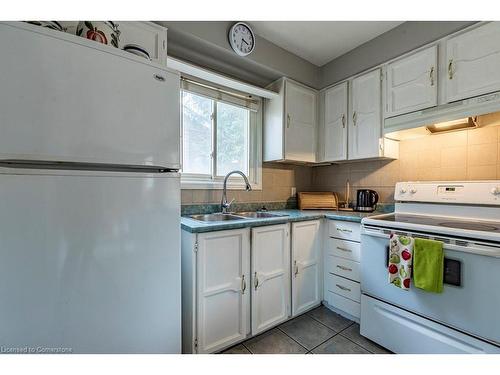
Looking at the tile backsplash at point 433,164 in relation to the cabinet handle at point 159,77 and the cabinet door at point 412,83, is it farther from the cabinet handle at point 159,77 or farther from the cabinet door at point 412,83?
the cabinet handle at point 159,77

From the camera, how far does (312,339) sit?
5.29ft

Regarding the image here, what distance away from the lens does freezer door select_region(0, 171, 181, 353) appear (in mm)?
745

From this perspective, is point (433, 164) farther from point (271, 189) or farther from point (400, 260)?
point (271, 189)

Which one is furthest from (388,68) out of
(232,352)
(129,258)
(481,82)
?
(232,352)

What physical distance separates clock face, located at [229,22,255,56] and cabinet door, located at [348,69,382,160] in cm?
107

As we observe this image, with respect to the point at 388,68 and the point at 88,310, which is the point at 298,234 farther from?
the point at 388,68

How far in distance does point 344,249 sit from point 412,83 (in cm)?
144

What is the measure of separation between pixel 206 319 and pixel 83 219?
0.94 m

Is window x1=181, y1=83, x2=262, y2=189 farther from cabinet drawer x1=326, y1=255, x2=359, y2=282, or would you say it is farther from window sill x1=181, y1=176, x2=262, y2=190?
cabinet drawer x1=326, y1=255, x2=359, y2=282

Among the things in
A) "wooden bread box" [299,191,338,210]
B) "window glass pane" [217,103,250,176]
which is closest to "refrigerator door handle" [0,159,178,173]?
"window glass pane" [217,103,250,176]

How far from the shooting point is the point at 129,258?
3.05 feet

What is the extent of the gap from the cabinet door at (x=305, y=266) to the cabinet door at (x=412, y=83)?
3.89ft

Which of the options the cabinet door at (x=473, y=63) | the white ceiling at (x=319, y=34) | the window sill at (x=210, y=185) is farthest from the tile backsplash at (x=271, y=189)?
the cabinet door at (x=473, y=63)

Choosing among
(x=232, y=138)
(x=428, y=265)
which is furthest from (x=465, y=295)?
(x=232, y=138)
